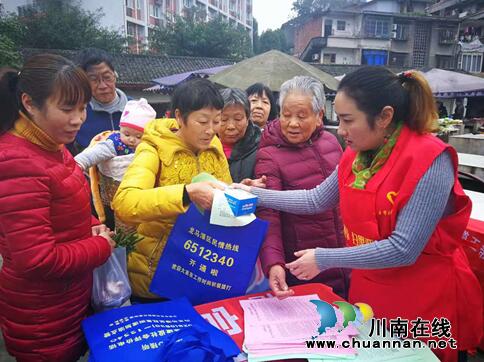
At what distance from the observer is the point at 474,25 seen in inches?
1117

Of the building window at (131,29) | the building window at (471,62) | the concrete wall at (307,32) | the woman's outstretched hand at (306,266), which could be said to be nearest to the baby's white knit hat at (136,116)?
the woman's outstretched hand at (306,266)

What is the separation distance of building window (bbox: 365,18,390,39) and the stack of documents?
Result: 30.8m

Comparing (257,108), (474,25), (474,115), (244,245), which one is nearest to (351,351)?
(244,245)

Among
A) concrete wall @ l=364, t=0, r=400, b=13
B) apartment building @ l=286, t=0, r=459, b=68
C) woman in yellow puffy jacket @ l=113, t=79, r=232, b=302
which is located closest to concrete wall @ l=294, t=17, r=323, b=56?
apartment building @ l=286, t=0, r=459, b=68

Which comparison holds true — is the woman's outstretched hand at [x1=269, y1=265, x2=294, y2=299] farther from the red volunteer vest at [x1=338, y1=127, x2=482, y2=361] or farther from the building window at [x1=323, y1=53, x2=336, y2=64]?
the building window at [x1=323, y1=53, x2=336, y2=64]

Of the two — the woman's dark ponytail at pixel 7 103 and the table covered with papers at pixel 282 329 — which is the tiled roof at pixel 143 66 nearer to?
the woman's dark ponytail at pixel 7 103

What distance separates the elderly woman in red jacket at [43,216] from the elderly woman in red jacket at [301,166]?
2.68 ft

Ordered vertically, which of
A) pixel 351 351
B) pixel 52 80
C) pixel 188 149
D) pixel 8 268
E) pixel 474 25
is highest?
pixel 474 25

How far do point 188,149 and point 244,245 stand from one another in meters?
0.50

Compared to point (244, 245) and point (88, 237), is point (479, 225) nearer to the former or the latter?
point (244, 245)

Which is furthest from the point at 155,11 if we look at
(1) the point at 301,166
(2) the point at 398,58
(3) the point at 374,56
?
(1) the point at 301,166

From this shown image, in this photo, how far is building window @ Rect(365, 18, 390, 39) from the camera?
28.4m

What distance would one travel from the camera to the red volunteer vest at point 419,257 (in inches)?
49.0

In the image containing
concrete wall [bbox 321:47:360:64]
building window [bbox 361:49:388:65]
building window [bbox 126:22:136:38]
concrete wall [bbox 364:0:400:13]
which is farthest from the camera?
concrete wall [bbox 364:0:400:13]
